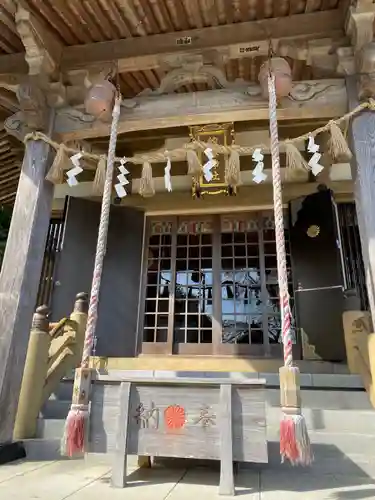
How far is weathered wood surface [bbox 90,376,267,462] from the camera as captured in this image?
267 cm

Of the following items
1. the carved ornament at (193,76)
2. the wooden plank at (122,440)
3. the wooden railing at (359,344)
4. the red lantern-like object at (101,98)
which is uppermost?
the carved ornament at (193,76)

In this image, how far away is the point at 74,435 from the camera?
8.90 ft

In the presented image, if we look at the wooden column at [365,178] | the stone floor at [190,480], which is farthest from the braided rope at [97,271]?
the wooden column at [365,178]

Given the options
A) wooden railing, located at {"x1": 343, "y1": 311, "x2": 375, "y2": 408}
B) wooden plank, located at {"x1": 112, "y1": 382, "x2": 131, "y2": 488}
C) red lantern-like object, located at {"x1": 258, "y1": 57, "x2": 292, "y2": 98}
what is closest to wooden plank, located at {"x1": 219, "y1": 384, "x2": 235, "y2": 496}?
wooden plank, located at {"x1": 112, "y1": 382, "x2": 131, "y2": 488}

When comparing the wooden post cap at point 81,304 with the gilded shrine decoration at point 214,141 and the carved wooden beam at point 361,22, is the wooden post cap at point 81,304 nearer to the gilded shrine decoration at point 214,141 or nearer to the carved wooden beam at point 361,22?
the gilded shrine decoration at point 214,141

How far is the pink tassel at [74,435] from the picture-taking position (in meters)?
2.70

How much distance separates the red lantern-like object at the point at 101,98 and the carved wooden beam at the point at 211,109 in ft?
0.58

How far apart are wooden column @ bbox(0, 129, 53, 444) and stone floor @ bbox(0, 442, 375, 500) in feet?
2.21

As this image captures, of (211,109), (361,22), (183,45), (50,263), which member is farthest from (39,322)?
(361,22)

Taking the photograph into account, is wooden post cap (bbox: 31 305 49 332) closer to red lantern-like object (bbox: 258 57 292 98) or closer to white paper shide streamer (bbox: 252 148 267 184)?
white paper shide streamer (bbox: 252 148 267 184)

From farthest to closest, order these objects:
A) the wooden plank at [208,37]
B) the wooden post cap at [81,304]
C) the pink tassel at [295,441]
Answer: the wooden post cap at [81,304] → the wooden plank at [208,37] → the pink tassel at [295,441]

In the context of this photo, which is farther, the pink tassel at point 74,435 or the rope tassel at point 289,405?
the pink tassel at point 74,435

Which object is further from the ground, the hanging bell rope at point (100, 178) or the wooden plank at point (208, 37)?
the wooden plank at point (208, 37)

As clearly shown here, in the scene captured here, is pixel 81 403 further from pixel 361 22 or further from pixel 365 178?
pixel 361 22
